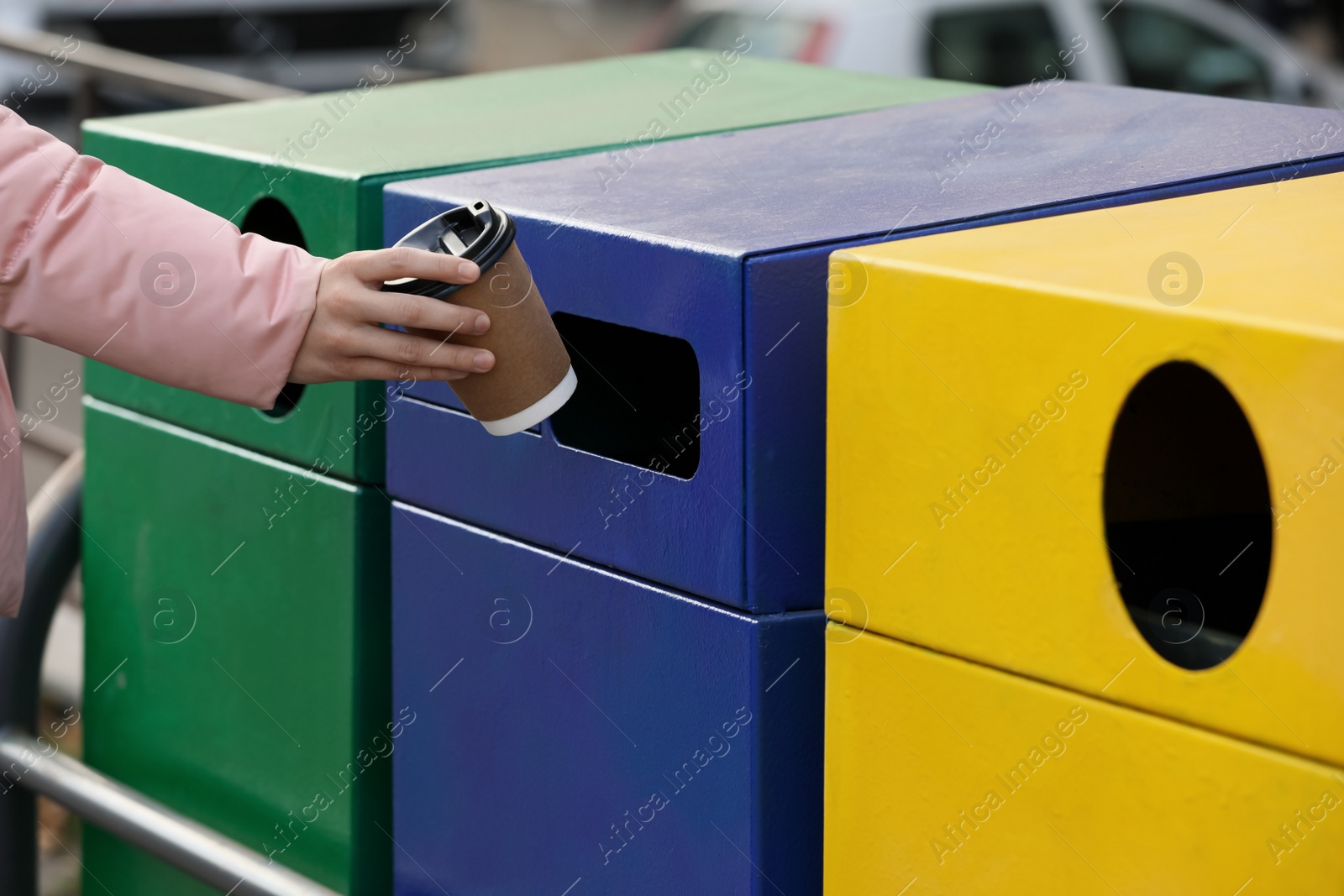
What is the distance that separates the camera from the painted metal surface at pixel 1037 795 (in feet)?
3.84

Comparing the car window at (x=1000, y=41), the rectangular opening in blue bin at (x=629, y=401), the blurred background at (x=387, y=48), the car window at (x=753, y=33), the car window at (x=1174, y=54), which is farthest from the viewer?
the car window at (x=1174, y=54)

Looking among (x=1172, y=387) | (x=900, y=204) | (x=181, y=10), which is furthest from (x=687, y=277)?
(x=181, y=10)

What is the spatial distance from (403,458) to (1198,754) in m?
0.92

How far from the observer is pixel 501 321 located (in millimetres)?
1445

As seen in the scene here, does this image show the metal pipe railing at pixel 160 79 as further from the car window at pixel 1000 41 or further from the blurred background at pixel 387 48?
the car window at pixel 1000 41

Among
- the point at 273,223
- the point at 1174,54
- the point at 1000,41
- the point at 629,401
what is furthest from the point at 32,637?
the point at 1174,54

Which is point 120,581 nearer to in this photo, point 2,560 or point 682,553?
point 2,560

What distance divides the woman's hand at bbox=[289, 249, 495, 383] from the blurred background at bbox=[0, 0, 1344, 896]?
1.51 m

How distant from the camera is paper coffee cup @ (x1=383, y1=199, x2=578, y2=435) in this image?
56.4 inches

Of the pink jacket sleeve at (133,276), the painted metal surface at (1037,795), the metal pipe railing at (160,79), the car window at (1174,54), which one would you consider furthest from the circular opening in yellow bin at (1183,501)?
the car window at (1174,54)

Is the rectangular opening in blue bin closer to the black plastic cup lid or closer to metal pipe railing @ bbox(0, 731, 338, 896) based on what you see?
the black plastic cup lid

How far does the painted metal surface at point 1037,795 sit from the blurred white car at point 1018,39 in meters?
4.55
